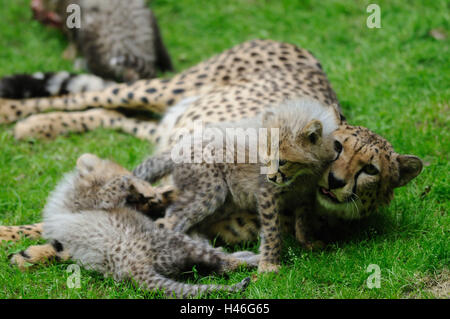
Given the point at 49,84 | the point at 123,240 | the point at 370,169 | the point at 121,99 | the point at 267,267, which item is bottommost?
the point at 267,267

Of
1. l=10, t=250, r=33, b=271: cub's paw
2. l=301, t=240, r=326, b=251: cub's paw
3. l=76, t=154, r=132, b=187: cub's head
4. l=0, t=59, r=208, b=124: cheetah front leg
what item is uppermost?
l=0, t=59, r=208, b=124: cheetah front leg

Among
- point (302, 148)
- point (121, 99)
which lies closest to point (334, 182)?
point (302, 148)

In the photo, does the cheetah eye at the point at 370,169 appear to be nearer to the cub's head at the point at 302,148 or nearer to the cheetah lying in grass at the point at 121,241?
the cub's head at the point at 302,148

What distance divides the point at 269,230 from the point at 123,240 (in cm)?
104

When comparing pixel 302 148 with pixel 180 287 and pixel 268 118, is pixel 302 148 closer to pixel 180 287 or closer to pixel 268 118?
pixel 268 118

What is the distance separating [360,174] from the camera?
4043 mm

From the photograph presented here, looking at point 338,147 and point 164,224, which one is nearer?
point 338,147

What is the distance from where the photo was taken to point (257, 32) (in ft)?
27.3

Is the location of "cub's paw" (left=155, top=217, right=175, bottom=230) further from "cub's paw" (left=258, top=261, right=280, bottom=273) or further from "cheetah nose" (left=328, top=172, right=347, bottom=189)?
"cheetah nose" (left=328, top=172, right=347, bottom=189)

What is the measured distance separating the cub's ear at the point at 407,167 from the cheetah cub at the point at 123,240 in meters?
1.24

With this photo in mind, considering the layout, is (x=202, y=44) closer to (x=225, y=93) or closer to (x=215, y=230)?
→ (x=225, y=93)

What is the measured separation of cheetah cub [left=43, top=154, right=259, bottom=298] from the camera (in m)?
3.99

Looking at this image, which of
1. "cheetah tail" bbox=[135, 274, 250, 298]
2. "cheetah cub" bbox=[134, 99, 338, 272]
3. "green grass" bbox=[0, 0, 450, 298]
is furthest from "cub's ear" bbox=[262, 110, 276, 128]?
"cheetah tail" bbox=[135, 274, 250, 298]

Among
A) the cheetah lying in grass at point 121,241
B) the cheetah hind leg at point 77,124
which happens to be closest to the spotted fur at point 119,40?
the cheetah hind leg at point 77,124
